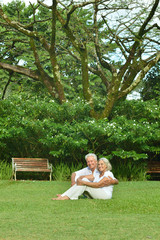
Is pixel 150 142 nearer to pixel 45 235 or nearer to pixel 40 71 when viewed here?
pixel 40 71

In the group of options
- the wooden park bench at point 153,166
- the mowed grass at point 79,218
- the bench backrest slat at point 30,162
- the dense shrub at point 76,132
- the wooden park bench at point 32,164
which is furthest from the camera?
the wooden park bench at point 153,166

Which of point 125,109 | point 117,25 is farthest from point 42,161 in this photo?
point 117,25

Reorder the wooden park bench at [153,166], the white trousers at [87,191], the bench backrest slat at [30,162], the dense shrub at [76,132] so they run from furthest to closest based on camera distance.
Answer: the wooden park bench at [153,166], the bench backrest slat at [30,162], the dense shrub at [76,132], the white trousers at [87,191]

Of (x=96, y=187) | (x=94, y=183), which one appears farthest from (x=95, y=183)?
(x=96, y=187)

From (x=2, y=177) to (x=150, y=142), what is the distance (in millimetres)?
5395

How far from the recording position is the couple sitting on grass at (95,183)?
7.47 meters

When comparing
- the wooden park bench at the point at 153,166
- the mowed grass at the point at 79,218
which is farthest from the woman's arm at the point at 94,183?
the wooden park bench at the point at 153,166

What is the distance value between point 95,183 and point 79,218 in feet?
5.78

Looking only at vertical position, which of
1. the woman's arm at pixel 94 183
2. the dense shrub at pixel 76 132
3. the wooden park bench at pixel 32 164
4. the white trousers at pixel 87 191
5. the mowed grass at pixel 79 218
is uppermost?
the dense shrub at pixel 76 132

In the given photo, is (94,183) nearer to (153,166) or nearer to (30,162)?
(30,162)

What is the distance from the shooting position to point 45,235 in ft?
15.3

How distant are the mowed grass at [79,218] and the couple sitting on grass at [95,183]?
0.20 m

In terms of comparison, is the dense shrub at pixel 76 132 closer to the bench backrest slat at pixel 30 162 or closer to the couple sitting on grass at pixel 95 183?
the bench backrest slat at pixel 30 162

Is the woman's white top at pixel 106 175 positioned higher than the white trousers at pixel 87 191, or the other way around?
the woman's white top at pixel 106 175
